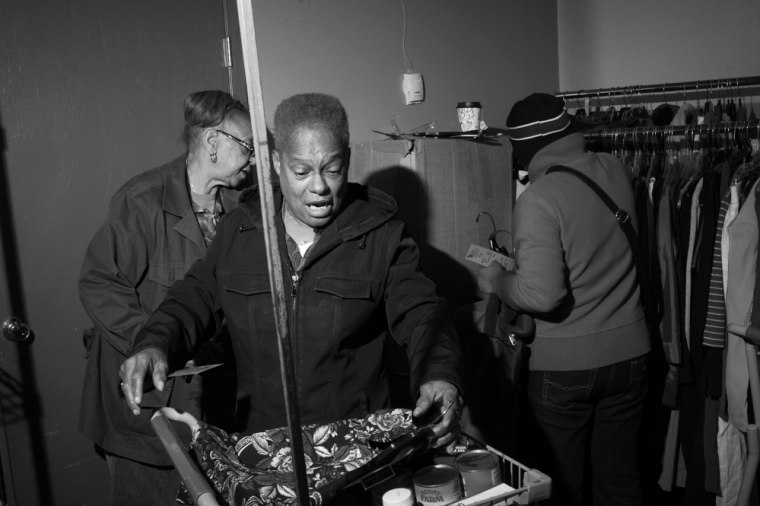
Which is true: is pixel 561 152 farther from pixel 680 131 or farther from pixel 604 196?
pixel 680 131

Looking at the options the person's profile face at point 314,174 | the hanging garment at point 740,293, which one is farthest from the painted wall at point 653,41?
the person's profile face at point 314,174

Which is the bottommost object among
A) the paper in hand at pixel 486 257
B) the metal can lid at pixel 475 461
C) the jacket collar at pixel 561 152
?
the metal can lid at pixel 475 461

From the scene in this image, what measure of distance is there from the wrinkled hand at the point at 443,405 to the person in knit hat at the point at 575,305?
981 millimetres

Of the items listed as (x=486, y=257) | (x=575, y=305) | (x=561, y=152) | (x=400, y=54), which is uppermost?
(x=400, y=54)

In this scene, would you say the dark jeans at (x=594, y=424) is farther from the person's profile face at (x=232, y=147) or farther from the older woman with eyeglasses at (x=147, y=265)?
the person's profile face at (x=232, y=147)

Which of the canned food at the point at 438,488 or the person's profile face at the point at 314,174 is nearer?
the canned food at the point at 438,488

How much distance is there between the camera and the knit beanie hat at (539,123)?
90.8 inches

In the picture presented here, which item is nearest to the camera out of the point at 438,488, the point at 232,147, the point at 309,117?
the point at 438,488

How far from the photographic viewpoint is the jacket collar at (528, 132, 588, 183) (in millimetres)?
2291

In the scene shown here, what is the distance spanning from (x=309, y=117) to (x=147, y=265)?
78 centimetres

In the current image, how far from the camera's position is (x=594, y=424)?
2424mm

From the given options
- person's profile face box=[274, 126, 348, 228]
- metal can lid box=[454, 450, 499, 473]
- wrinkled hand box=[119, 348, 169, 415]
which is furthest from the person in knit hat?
wrinkled hand box=[119, 348, 169, 415]

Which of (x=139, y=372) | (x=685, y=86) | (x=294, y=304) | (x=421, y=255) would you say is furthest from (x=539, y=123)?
(x=139, y=372)

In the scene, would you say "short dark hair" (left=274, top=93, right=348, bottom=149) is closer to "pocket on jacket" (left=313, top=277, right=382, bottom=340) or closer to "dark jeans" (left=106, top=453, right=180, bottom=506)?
"pocket on jacket" (left=313, top=277, right=382, bottom=340)
